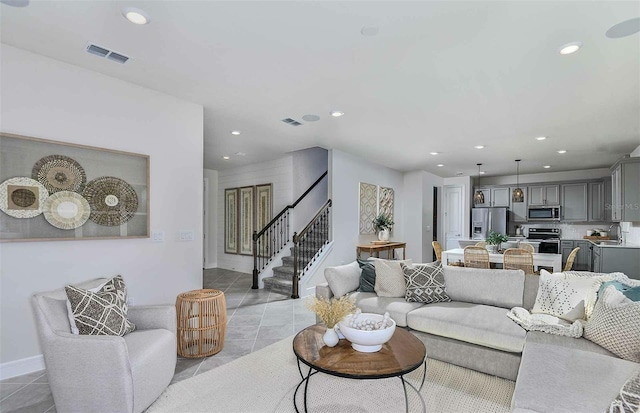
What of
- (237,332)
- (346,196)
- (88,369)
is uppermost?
(346,196)

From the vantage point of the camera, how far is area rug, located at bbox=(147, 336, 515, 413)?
2.26 metres

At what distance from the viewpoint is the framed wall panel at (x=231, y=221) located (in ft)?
26.9

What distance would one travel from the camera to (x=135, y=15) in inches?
85.7

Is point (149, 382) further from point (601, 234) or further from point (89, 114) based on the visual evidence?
point (601, 234)

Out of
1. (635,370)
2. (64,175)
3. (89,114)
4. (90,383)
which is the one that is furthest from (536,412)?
(89,114)

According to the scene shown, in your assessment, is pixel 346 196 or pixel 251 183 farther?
pixel 251 183

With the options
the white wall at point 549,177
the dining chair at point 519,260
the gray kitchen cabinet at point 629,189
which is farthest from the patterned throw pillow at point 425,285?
the white wall at point 549,177

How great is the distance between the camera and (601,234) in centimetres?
757

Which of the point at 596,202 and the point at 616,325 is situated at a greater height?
the point at 596,202

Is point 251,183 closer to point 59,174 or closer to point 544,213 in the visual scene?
point 59,174

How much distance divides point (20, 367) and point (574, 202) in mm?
10581

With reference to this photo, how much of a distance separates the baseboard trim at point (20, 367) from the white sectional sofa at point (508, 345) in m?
2.62

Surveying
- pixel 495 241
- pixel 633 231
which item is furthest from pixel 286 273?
pixel 633 231

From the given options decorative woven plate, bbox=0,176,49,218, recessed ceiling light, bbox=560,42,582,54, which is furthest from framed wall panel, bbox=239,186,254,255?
recessed ceiling light, bbox=560,42,582,54
